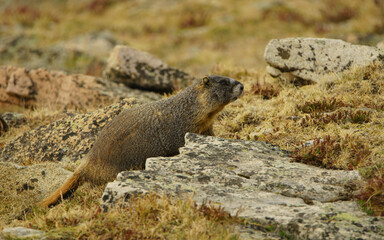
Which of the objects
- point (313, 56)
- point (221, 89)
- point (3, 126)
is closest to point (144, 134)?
point (221, 89)

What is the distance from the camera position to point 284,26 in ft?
81.3

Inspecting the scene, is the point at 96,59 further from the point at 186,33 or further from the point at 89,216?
the point at 89,216

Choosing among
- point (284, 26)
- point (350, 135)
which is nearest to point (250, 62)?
point (284, 26)

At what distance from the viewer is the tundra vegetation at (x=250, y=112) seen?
4.96m

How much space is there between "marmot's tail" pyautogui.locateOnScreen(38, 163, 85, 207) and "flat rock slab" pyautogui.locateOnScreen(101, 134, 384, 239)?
1.72 m

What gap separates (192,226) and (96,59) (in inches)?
644

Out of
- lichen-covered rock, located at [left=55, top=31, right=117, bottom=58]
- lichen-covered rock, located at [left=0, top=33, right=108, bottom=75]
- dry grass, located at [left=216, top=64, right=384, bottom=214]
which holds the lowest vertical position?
dry grass, located at [left=216, top=64, right=384, bottom=214]

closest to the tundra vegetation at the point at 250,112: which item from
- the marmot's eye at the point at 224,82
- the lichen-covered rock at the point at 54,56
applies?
the lichen-covered rock at the point at 54,56

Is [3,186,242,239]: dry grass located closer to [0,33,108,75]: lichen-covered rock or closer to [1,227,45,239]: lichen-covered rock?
[1,227,45,239]: lichen-covered rock

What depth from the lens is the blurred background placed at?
20.7 m

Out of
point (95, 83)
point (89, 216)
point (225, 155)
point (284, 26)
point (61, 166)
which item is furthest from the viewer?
point (284, 26)

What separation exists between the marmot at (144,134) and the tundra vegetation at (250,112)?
346 millimetres

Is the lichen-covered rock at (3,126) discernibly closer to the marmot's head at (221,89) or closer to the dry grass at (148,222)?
the marmot's head at (221,89)

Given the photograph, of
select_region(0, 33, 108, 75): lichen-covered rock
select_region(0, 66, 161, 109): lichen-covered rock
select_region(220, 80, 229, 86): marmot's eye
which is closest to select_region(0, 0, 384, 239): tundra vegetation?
select_region(0, 33, 108, 75): lichen-covered rock
